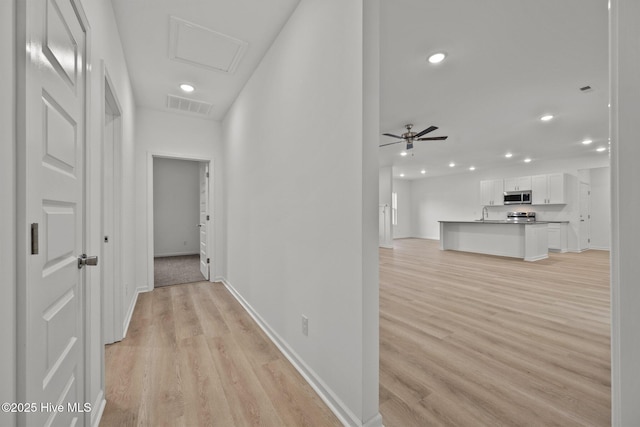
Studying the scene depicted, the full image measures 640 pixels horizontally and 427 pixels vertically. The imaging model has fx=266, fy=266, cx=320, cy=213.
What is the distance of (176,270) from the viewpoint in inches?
205

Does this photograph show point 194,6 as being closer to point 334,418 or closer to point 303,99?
point 303,99

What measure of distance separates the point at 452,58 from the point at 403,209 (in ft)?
31.3

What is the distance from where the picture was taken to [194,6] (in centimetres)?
204

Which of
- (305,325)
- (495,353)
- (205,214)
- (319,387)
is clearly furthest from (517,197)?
(319,387)

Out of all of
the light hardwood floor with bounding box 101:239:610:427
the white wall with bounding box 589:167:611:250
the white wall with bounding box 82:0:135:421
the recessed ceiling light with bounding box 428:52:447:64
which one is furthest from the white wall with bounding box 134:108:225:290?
the white wall with bounding box 589:167:611:250

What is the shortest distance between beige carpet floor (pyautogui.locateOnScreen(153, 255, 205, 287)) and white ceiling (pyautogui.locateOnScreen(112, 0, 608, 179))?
272 cm

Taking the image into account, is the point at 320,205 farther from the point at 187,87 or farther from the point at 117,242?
the point at 187,87

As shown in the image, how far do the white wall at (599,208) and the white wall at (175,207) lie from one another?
11.4 meters

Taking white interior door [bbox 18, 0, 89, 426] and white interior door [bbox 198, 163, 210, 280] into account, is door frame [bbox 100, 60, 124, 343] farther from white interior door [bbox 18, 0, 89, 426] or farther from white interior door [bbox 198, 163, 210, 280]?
white interior door [bbox 198, 163, 210, 280]

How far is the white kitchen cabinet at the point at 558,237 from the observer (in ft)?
24.7

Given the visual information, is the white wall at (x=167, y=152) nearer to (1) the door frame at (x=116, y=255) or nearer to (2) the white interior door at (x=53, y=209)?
(1) the door frame at (x=116, y=255)

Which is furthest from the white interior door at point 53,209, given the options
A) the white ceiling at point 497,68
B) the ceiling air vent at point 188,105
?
the ceiling air vent at point 188,105

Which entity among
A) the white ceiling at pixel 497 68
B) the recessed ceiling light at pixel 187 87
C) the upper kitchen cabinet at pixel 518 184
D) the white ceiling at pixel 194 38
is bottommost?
the upper kitchen cabinet at pixel 518 184

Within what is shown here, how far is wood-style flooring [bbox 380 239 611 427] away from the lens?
149cm
